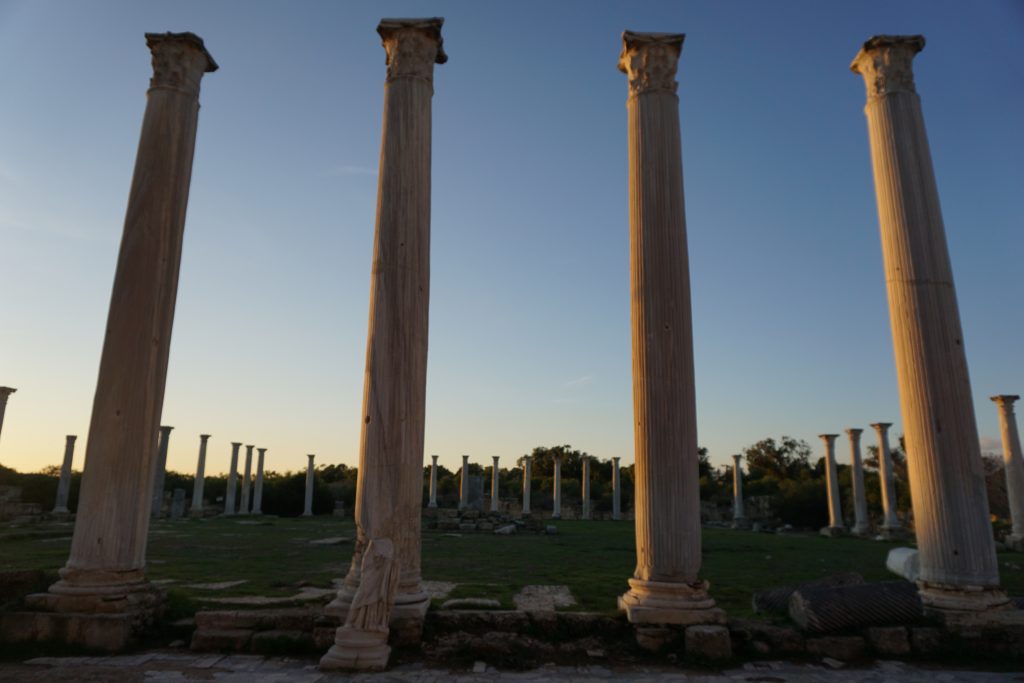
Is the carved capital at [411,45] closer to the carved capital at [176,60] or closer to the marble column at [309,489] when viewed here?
the carved capital at [176,60]

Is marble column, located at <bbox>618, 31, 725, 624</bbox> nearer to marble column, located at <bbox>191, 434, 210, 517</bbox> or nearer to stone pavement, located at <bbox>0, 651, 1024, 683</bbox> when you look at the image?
stone pavement, located at <bbox>0, 651, 1024, 683</bbox>

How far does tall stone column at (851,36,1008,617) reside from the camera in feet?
32.4

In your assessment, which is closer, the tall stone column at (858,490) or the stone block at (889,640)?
the stone block at (889,640)

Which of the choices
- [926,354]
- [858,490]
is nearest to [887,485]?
[858,490]

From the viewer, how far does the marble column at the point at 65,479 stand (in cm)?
4210

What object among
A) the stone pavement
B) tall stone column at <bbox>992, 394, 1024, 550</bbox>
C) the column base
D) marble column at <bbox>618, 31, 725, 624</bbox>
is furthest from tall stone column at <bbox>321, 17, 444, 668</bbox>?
tall stone column at <bbox>992, 394, 1024, 550</bbox>

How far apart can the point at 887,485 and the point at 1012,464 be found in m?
7.87

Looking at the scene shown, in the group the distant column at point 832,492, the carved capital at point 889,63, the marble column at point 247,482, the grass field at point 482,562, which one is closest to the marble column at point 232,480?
the marble column at point 247,482

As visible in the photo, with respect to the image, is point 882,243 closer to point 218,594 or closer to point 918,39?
point 918,39

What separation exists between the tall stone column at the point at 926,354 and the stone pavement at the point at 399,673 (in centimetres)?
184

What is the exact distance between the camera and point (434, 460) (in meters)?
50.5

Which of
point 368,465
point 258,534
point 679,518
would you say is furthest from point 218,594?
point 258,534

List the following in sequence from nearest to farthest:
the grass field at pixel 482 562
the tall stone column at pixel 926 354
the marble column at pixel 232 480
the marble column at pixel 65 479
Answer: the tall stone column at pixel 926 354 < the grass field at pixel 482 562 < the marble column at pixel 65 479 < the marble column at pixel 232 480

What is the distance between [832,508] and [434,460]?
2785cm
